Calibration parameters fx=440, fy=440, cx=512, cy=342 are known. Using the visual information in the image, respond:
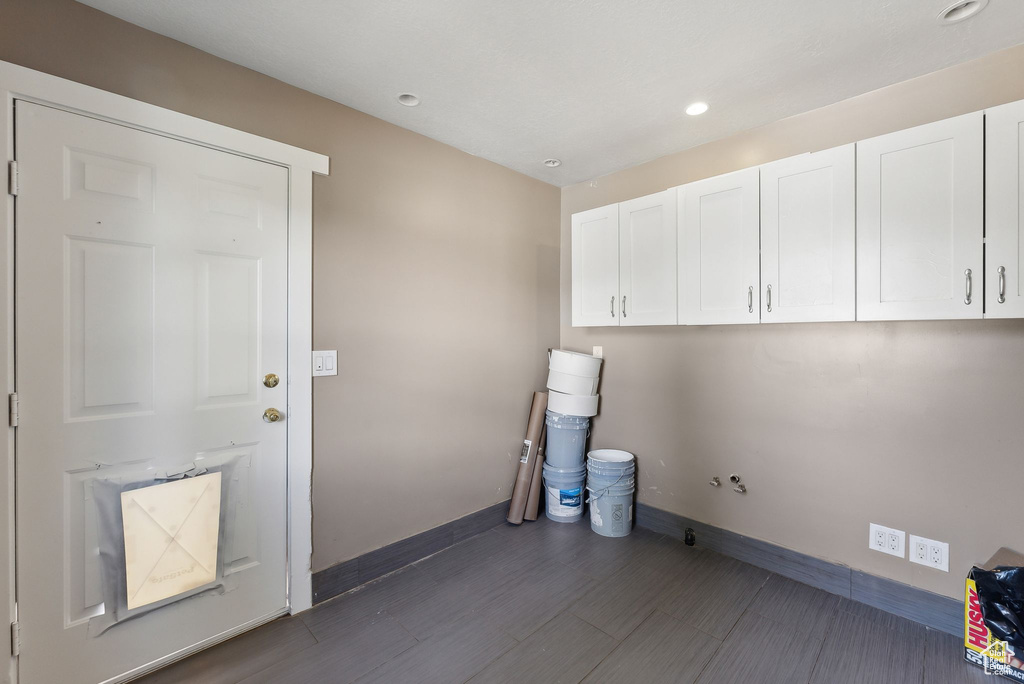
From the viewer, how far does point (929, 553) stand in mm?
1975

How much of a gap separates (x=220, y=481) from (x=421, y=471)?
3.40 ft

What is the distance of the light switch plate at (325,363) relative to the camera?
2162 millimetres

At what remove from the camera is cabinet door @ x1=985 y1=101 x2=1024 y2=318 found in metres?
1.61

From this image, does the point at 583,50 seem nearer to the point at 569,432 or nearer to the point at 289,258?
the point at 289,258

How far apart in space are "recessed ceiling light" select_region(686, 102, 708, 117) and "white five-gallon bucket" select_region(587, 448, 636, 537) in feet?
6.81

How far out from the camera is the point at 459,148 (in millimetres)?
2777

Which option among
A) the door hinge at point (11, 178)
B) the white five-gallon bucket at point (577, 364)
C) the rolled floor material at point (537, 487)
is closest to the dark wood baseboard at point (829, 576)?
the rolled floor material at point (537, 487)

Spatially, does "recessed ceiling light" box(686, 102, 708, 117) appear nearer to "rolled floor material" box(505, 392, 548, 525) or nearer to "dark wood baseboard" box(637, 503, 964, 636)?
"rolled floor material" box(505, 392, 548, 525)

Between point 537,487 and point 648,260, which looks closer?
point 648,260

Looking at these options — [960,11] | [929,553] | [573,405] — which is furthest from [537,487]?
[960,11]

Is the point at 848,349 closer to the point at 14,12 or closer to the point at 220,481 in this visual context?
the point at 220,481

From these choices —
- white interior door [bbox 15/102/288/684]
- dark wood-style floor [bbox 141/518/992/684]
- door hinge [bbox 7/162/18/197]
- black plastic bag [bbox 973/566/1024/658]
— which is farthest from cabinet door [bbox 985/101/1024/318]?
door hinge [bbox 7/162/18/197]

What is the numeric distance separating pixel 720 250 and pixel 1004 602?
180cm

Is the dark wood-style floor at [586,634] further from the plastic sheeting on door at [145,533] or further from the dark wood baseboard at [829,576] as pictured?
the plastic sheeting on door at [145,533]
